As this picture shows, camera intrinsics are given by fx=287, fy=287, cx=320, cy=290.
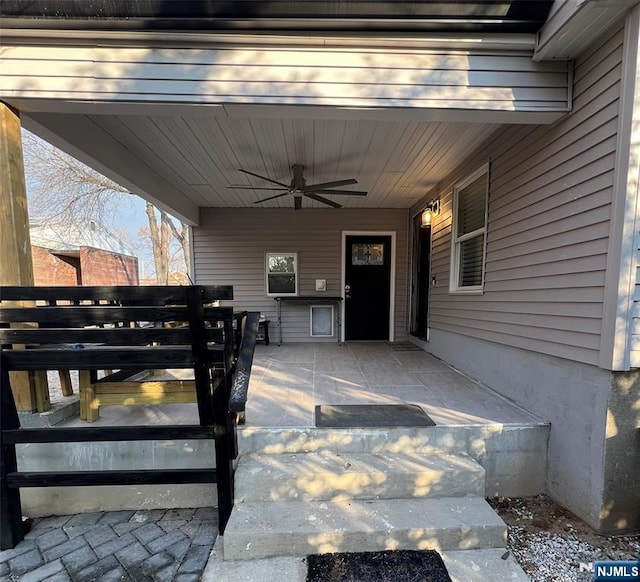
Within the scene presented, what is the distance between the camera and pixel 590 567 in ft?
4.98

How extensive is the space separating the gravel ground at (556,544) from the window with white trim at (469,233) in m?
1.88

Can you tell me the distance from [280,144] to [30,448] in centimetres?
326

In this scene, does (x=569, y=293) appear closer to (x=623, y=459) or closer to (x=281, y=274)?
(x=623, y=459)

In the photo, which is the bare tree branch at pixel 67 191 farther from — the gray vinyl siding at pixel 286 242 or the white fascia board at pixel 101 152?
the white fascia board at pixel 101 152

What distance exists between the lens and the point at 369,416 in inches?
87.4

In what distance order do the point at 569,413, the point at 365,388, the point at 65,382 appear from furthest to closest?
the point at 365,388 < the point at 65,382 < the point at 569,413

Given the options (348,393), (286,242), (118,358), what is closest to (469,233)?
(348,393)

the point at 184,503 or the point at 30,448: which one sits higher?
the point at 30,448

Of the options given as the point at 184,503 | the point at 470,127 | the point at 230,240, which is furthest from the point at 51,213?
the point at 470,127

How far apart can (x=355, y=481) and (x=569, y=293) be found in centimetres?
189

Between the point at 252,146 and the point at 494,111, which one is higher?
the point at 252,146

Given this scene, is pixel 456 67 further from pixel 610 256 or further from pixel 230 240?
pixel 230 240

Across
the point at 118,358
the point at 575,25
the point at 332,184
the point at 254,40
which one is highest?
the point at 254,40

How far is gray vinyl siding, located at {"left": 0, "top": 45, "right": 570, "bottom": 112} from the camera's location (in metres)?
1.96
